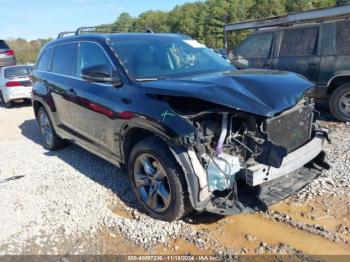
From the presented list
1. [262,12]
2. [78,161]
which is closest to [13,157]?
[78,161]

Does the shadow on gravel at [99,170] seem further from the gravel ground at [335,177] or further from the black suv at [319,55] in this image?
the black suv at [319,55]

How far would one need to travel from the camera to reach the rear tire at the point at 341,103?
684 centimetres

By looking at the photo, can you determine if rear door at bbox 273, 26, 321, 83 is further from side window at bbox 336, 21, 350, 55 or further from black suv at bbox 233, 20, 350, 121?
side window at bbox 336, 21, 350, 55

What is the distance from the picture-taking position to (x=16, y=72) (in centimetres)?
1257

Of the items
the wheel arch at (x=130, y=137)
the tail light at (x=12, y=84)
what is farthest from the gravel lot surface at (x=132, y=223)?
the tail light at (x=12, y=84)

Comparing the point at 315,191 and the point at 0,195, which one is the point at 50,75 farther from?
the point at 315,191

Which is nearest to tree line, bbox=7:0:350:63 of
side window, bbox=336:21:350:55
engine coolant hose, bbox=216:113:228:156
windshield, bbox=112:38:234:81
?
side window, bbox=336:21:350:55

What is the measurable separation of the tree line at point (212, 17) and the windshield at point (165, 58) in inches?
910

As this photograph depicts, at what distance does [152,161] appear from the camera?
368 centimetres

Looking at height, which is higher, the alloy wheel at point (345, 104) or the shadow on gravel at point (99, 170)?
the alloy wheel at point (345, 104)

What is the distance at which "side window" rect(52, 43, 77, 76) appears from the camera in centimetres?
514

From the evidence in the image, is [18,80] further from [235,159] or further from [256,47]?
[235,159]

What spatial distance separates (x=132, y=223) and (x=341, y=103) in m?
5.09

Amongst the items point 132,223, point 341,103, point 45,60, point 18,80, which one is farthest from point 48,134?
point 18,80
